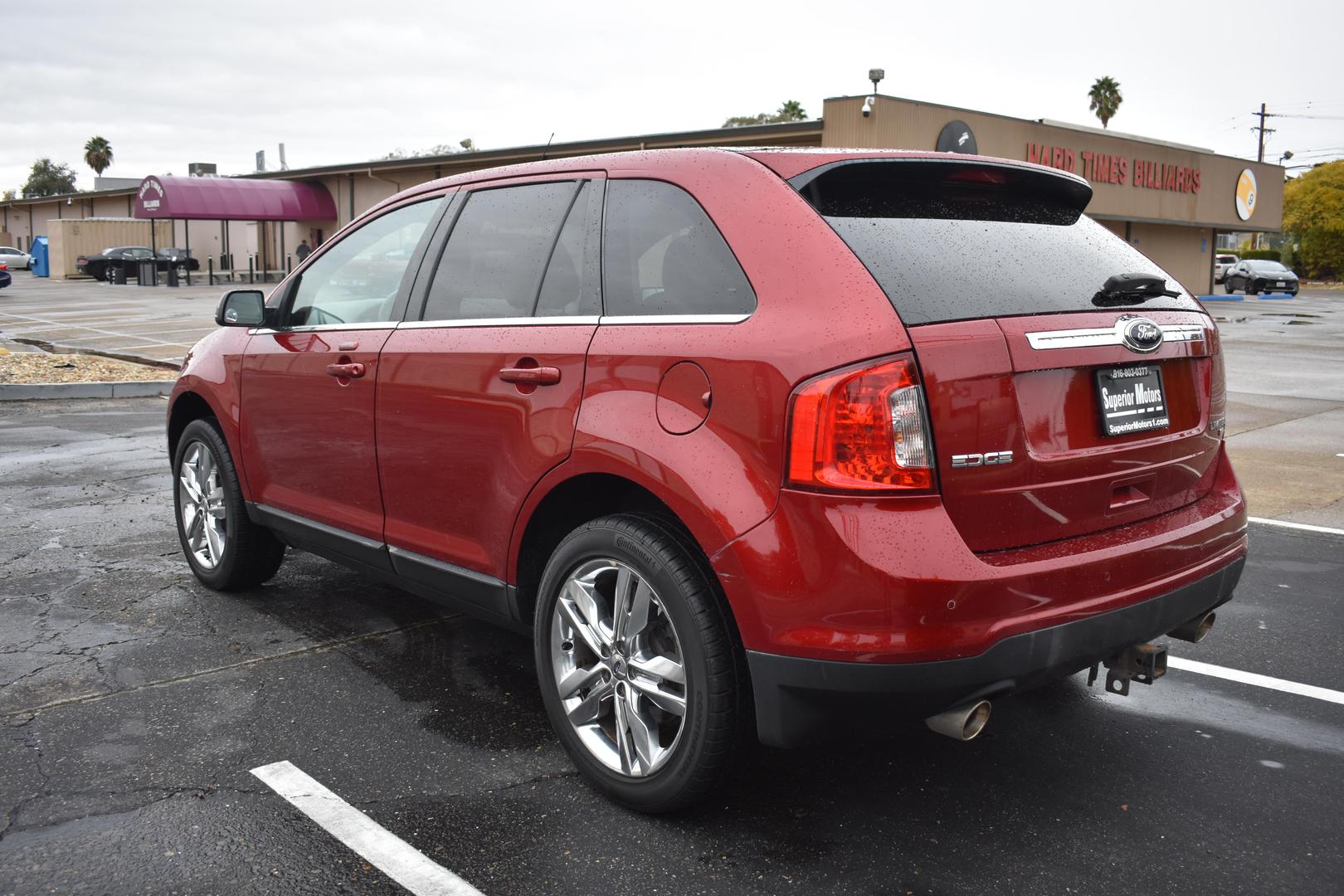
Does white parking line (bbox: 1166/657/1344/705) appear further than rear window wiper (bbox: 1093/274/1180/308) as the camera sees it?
Yes

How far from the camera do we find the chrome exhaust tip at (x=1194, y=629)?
10.8 feet

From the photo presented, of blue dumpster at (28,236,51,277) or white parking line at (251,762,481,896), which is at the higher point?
blue dumpster at (28,236,51,277)

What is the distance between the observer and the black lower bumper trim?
8.60 ft

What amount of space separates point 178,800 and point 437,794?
0.71 metres

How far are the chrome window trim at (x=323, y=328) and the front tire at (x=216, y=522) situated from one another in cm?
61

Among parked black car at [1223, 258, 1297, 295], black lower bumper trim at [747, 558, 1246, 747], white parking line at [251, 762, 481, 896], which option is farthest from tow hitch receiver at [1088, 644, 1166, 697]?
parked black car at [1223, 258, 1297, 295]

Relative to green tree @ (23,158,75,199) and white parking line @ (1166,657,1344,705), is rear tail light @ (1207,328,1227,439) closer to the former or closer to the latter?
white parking line @ (1166,657,1344,705)

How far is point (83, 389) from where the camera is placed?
43.1 feet

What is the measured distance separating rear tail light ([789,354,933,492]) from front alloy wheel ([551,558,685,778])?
62cm

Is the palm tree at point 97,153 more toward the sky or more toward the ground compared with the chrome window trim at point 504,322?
more toward the sky

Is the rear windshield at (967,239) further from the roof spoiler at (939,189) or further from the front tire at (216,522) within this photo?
the front tire at (216,522)

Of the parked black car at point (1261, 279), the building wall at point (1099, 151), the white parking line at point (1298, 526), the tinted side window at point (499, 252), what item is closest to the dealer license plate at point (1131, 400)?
the tinted side window at point (499, 252)

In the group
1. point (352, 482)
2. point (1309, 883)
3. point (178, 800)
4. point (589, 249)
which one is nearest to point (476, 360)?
point (589, 249)

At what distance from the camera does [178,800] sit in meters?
3.22
